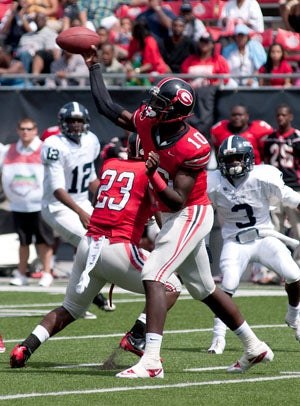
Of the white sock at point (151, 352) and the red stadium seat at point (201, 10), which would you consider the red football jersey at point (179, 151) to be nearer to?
the white sock at point (151, 352)

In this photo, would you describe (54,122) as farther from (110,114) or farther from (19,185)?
(110,114)

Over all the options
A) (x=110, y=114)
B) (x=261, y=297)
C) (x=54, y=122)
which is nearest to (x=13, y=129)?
(x=54, y=122)

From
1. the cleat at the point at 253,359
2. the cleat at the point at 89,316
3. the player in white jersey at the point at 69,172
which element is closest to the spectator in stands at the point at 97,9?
the player in white jersey at the point at 69,172

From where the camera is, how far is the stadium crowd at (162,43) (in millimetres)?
14008

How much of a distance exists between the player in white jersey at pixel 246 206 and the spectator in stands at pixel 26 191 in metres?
4.63

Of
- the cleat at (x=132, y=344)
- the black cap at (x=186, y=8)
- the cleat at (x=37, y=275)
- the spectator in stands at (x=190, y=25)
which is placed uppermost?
the cleat at (x=132, y=344)

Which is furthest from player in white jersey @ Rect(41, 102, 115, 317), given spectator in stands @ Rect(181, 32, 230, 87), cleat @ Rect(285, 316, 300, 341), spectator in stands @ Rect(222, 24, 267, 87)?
spectator in stands @ Rect(222, 24, 267, 87)

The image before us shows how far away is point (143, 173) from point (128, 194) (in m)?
0.16

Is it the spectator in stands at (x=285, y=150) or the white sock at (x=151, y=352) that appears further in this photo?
the spectator in stands at (x=285, y=150)

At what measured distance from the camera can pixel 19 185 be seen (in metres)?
13.4

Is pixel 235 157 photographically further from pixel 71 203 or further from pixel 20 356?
pixel 20 356

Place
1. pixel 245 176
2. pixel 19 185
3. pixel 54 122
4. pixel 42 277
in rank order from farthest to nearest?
pixel 54 122
pixel 19 185
pixel 42 277
pixel 245 176

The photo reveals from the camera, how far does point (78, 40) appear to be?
22.8 ft

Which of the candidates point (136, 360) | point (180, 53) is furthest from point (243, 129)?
point (136, 360)
